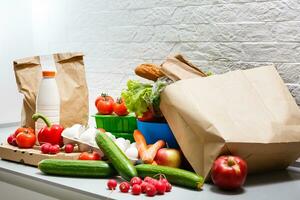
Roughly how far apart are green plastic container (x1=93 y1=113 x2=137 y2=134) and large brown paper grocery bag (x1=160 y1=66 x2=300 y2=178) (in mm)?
289

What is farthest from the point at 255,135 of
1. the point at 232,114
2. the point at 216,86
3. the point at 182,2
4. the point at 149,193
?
the point at 182,2

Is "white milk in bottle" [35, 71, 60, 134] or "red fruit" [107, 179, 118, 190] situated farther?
"white milk in bottle" [35, 71, 60, 134]

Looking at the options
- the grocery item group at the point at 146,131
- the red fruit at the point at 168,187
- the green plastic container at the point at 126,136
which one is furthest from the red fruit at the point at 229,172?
the green plastic container at the point at 126,136

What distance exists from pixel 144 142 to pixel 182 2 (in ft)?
1.92

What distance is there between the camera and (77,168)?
1313 mm

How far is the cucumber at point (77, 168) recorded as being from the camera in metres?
1.31

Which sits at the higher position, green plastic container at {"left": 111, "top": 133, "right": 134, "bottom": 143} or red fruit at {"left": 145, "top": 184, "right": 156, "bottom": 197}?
green plastic container at {"left": 111, "top": 133, "right": 134, "bottom": 143}

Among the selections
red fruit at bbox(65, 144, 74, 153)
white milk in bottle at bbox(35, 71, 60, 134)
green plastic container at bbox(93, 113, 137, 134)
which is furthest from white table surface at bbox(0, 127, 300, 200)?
green plastic container at bbox(93, 113, 137, 134)

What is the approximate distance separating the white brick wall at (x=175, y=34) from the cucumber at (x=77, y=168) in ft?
1.88

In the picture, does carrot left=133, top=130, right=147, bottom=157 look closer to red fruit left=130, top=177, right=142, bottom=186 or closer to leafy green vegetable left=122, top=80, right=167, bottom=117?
leafy green vegetable left=122, top=80, right=167, bottom=117

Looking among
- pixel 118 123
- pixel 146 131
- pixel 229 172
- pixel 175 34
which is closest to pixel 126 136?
pixel 118 123

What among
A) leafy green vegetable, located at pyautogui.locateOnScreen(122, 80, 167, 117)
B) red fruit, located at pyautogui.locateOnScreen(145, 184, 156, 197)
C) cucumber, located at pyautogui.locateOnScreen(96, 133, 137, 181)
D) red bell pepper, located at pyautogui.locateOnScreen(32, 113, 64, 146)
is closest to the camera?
red fruit, located at pyautogui.locateOnScreen(145, 184, 156, 197)

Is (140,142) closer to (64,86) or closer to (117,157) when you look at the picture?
(117,157)

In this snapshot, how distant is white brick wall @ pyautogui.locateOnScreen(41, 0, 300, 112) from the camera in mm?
1482
